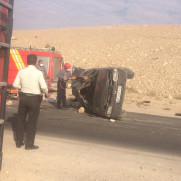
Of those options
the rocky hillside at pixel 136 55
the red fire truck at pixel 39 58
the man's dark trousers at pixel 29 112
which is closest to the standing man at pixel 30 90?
the man's dark trousers at pixel 29 112

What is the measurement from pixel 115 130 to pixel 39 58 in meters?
8.55

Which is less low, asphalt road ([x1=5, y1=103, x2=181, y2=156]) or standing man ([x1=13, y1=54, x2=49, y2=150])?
standing man ([x1=13, y1=54, x2=49, y2=150])

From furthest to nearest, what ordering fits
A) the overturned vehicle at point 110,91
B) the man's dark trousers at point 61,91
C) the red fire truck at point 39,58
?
the red fire truck at point 39,58 → the man's dark trousers at point 61,91 → the overturned vehicle at point 110,91

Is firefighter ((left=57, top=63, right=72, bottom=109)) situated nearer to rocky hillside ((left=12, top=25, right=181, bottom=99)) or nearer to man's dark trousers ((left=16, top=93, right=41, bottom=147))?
man's dark trousers ((left=16, top=93, right=41, bottom=147))

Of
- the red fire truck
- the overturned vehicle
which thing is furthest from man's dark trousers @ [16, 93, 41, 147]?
the red fire truck

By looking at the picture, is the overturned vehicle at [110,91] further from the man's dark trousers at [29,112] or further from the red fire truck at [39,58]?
the red fire truck at [39,58]

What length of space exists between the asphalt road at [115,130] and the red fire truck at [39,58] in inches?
150

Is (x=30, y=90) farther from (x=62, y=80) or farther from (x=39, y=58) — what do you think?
(x=39, y=58)

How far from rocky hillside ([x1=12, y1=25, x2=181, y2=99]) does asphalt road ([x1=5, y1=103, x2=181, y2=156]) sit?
8.88 m

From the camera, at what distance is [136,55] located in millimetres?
29906

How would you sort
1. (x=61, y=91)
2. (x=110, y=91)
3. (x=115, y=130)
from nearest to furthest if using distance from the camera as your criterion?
(x=115, y=130)
(x=110, y=91)
(x=61, y=91)

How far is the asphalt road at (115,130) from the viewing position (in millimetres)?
6998

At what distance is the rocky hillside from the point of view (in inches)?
853

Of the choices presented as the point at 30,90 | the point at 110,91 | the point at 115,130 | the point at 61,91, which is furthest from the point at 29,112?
the point at 61,91
